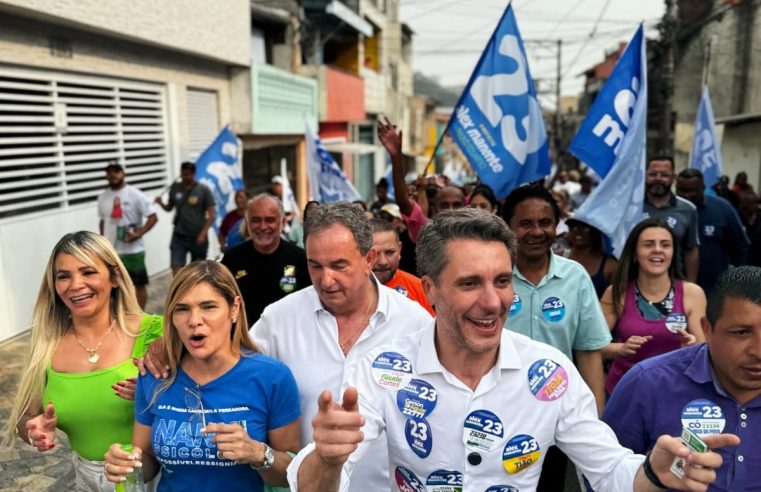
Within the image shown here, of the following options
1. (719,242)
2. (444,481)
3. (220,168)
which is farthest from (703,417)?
(220,168)

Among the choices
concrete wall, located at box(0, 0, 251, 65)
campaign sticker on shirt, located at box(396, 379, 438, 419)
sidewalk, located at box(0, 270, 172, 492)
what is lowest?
sidewalk, located at box(0, 270, 172, 492)

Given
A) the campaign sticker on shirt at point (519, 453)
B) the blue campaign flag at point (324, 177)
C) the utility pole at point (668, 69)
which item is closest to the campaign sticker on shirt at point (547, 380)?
the campaign sticker on shirt at point (519, 453)

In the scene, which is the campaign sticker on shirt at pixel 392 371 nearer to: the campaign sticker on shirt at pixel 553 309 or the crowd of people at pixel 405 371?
the crowd of people at pixel 405 371

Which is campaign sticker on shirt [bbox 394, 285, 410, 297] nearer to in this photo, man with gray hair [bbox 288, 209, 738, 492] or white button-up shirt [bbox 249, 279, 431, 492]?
white button-up shirt [bbox 249, 279, 431, 492]

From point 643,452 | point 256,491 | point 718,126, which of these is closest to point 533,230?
point 643,452

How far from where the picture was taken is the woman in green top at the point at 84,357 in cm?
268

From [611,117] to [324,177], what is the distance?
409 centimetres

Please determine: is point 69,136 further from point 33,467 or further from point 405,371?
point 405,371

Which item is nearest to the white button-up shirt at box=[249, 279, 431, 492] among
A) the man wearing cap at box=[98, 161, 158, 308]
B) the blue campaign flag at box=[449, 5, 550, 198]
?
the blue campaign flag at box=[449, 5, 550, 198]

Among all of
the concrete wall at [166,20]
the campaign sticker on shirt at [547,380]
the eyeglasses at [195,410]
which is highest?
the concrete wall at [166,20]

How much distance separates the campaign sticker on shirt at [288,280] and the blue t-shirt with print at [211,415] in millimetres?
1791

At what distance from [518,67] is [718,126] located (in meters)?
15.7

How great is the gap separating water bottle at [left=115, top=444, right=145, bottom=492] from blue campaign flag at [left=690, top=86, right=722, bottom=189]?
29.7ft

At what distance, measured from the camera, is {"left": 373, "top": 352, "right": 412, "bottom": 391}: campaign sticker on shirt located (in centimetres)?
205
